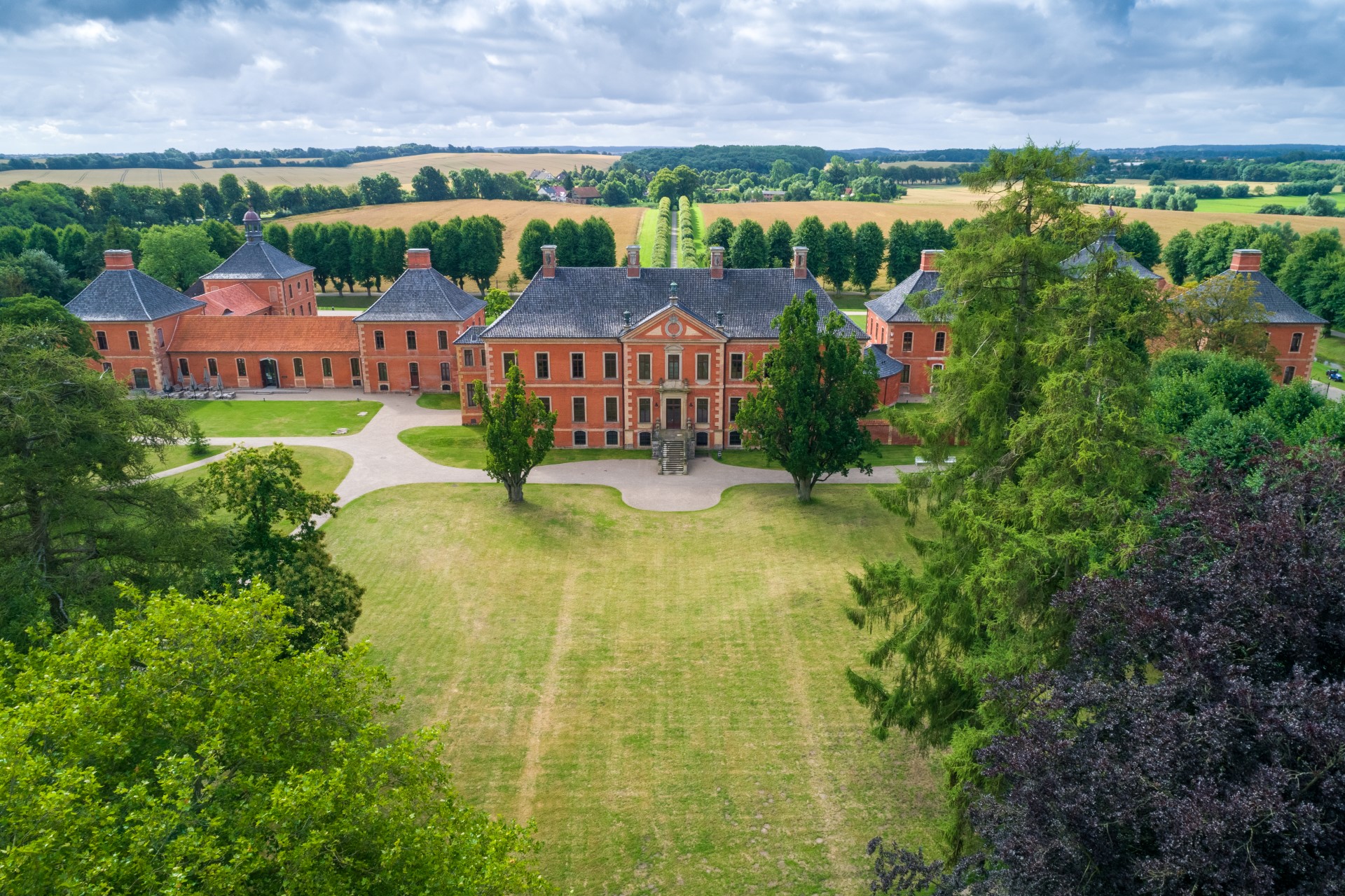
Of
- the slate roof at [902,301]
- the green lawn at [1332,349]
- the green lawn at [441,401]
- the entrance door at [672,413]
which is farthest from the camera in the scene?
the green lawn at [1332,349]

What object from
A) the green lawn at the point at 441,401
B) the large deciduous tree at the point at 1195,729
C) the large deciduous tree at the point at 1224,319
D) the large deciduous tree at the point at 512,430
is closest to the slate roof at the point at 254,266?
the green lawn at the point at 441,401

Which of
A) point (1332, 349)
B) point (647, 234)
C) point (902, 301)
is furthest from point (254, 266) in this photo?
point (1332, 349)

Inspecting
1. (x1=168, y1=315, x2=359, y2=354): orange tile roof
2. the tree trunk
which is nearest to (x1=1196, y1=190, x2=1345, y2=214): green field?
the tree trunk

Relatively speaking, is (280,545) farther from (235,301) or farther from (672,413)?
(235,301)

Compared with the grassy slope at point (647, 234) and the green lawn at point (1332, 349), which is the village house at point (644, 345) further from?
the grassy slope at point (647, 234)

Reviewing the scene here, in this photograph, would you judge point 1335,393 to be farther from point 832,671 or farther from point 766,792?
point 766,792

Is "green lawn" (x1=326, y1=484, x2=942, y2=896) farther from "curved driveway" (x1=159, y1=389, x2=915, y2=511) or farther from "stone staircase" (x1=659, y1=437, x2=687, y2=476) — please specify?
"stone staircase" (x1=659, y1=437, x2=687, y2=476)

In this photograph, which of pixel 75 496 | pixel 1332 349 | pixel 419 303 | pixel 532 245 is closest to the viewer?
pixel 75 496
